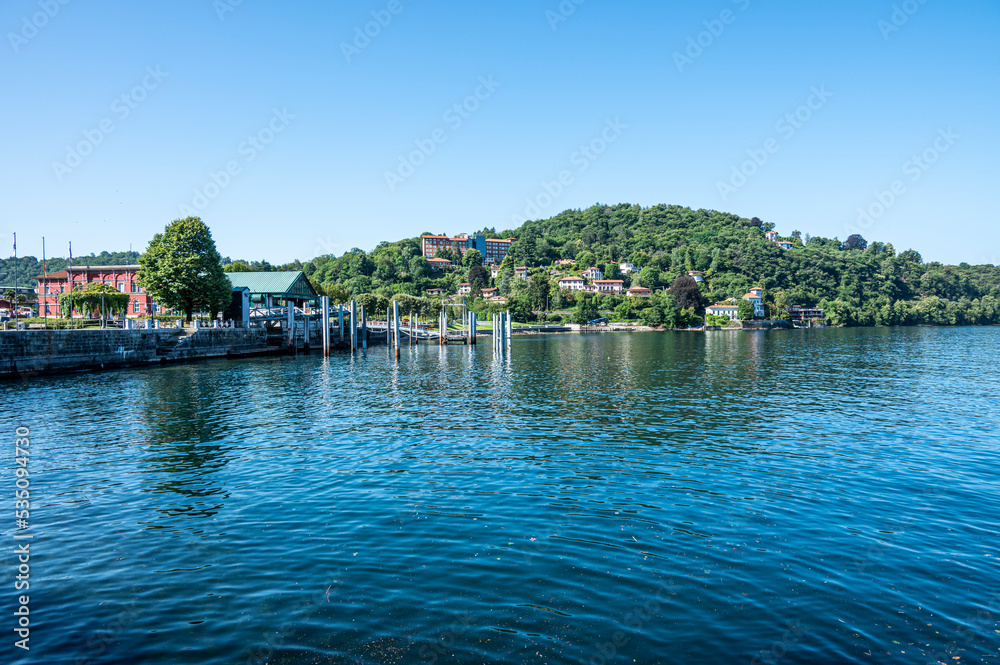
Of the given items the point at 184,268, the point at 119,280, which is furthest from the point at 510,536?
the point at 119,280

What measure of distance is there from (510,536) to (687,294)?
18687 cm

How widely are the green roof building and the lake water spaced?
55759mm

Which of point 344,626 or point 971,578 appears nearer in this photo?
point 344,626

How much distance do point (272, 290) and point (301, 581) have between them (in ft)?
259

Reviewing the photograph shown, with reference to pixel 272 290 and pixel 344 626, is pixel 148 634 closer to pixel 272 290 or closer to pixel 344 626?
pixel 344 626

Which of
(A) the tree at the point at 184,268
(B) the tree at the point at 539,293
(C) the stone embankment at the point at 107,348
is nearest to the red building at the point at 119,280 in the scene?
(A) the tree at the point at 184,268

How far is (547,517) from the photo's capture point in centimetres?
1390

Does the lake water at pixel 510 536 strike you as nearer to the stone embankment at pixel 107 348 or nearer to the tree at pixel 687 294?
the stone embankment at pixel 107 348

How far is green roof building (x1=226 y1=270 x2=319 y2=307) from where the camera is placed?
82.8 m

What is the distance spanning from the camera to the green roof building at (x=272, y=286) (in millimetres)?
82812

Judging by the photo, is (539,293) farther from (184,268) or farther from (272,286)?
(184,268)

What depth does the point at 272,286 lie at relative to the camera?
83500 millimetres

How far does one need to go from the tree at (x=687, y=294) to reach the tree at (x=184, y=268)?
148308mm

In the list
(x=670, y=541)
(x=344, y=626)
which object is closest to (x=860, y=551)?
(x=670, y=541)
